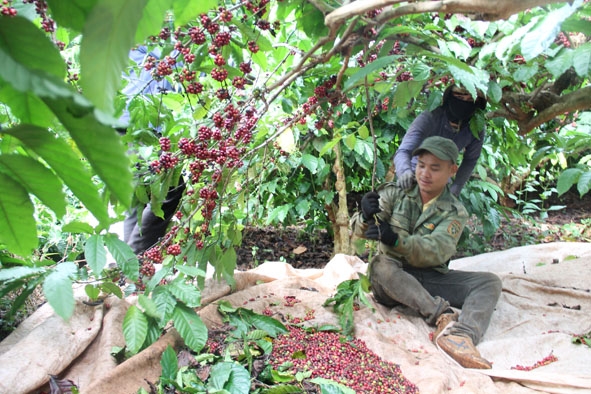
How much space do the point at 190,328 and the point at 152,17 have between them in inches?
55.1

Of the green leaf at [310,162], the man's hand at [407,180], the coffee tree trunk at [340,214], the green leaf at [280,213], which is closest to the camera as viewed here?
the man's hand at [407,180]

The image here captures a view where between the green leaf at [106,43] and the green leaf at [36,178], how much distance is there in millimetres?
108

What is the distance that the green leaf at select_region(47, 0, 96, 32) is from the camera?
0.33 m

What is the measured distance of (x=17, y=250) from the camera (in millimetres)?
474

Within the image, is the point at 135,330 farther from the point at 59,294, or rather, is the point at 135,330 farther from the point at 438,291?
the point at 438,291

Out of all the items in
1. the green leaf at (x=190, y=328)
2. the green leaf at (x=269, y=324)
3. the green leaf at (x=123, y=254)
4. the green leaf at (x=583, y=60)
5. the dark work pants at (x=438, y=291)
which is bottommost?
the dark work pants at (x=438, y=291)

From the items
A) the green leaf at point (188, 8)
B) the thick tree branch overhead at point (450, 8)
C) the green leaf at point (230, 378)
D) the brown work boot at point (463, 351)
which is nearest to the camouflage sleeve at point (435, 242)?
the brown work boot at point (463, 351)

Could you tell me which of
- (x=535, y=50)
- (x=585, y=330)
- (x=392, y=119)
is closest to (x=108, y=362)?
(x=535, y=50)

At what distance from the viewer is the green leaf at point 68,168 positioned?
0.34 metres

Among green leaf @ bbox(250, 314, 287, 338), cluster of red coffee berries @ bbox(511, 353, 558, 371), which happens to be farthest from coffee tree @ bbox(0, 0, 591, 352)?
cluster of red coffee berries @ bbox(511, 353, 558, 371)

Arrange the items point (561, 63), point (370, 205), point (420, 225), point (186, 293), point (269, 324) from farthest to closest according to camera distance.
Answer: point (420, 225) < point (370, 205) < point (269, 324) < point (186, 293) < point (561, 63)

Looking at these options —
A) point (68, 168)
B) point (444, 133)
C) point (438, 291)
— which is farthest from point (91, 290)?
point (444, 133)

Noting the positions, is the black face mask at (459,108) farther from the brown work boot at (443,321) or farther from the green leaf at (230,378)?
the green leaf at (230,378)

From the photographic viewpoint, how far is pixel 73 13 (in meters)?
0.33
